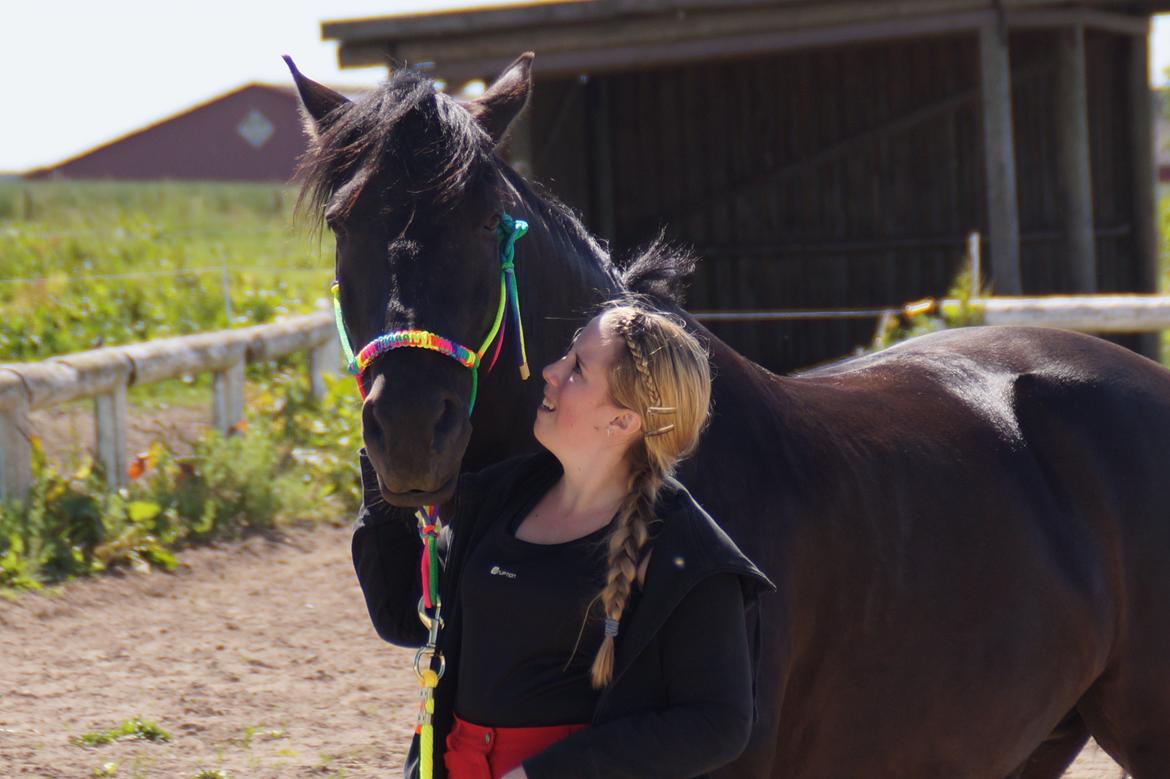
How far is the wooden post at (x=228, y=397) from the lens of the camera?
320 inches

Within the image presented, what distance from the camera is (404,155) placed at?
7.41 ft

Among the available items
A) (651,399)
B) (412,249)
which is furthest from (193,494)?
(651,399)

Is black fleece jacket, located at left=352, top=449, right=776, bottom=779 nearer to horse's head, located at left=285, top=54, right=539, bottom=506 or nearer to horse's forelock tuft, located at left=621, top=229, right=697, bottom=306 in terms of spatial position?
horse's head, located at left=285, top=54, right=539, bottom=506

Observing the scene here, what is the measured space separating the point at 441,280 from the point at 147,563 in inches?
185

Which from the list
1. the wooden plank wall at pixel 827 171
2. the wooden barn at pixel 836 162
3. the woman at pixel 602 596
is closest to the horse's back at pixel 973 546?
the woman at pixel 602 596

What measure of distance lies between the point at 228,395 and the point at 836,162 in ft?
25.6

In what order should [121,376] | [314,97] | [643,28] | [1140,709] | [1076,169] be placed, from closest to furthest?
1. [314,97]
2. [1140,709]
3. [121,376]
4. [1076,169]
5. [643,28]

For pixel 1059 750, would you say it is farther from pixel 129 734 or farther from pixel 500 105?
pixel 129 734

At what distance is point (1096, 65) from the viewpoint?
12.6m

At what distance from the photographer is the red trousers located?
182cm

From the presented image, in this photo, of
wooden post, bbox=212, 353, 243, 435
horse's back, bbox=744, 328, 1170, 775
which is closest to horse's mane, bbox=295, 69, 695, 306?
horse's back, bbox=744, 328, 1170, 775

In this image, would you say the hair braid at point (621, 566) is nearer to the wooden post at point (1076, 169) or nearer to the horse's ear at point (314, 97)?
the horse's ear at point (314, 97)

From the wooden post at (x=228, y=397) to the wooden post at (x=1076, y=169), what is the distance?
253 inches

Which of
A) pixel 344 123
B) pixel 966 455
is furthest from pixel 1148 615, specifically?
pixel 344 123
